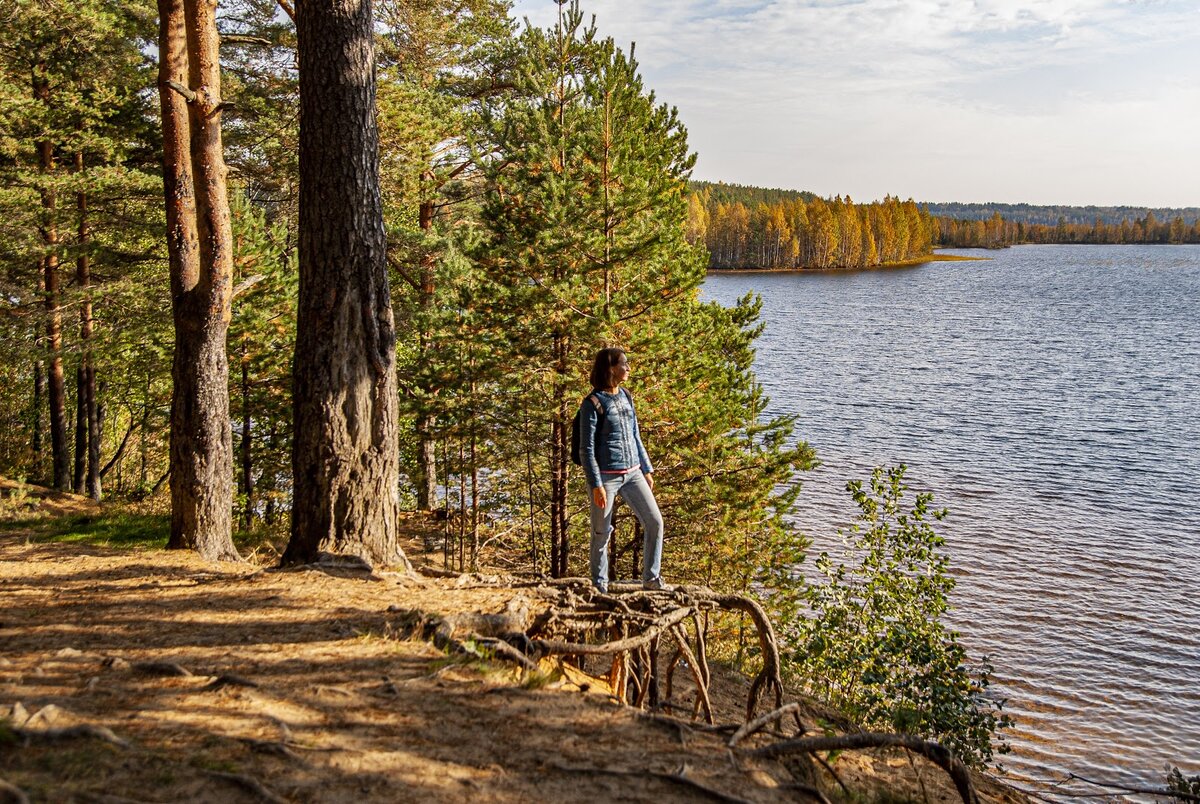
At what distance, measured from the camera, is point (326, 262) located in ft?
20.2

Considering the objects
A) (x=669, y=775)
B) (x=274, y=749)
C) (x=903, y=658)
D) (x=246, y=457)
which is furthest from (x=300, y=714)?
(x=246, y=457)

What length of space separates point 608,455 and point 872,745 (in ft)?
9.15

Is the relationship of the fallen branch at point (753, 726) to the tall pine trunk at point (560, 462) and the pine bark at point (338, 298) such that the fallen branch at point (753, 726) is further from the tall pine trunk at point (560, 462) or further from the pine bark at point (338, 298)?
the tall pine trunk at point (560, 462)

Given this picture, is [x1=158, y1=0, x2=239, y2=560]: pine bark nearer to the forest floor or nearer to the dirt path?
the forest floor

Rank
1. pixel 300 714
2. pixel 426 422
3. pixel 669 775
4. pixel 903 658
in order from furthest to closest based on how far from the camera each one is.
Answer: pixel 426 422
pixel 903 658
pixel 300 714
pixel 669 775

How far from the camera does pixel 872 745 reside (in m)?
4.12

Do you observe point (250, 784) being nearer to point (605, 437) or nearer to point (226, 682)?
point (226, 682)

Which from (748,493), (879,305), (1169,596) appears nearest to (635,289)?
(748,493)

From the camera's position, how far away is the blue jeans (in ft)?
20.3

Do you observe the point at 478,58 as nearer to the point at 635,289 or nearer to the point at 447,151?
the point at 447,151

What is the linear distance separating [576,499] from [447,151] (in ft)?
27.3

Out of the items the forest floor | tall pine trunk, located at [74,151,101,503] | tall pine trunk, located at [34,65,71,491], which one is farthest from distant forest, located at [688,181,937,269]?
the forest floor

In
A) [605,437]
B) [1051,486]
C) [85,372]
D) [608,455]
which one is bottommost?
[1051,486]

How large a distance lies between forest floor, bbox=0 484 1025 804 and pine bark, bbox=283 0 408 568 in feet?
1.98
